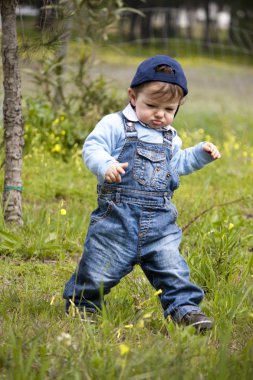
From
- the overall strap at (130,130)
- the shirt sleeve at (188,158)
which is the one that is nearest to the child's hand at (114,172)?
the overall strap at (130,130)

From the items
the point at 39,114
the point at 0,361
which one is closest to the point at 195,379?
the point at 0,361

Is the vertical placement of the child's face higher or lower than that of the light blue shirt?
higher

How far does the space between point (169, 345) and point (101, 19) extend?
442 centimetres

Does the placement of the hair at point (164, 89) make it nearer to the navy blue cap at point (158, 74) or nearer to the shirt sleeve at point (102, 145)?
the navy blue cap at point (158, 74)

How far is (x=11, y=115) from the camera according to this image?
14.1 ft

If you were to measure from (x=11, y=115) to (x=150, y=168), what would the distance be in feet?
4.35

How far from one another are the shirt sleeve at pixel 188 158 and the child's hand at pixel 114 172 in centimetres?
47

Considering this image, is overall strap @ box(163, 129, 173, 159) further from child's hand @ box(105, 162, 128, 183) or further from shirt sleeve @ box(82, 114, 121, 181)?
child's hand @ box(105, 162, 128, 183)

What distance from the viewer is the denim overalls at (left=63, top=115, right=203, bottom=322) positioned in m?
3.22

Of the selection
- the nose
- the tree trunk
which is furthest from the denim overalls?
the tree trunk

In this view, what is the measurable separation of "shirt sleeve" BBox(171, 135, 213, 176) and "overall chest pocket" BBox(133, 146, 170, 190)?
147mm

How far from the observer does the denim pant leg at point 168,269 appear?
10.7 feet

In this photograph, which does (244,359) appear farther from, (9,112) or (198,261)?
(9,112)

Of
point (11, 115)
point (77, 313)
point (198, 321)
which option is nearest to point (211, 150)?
point (198, 321)
